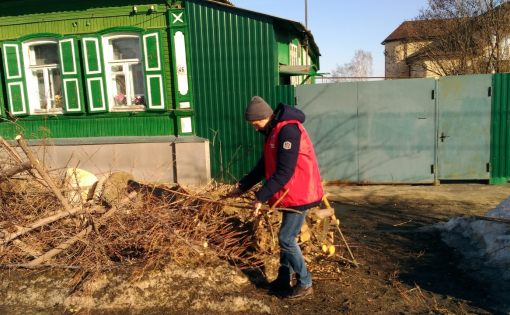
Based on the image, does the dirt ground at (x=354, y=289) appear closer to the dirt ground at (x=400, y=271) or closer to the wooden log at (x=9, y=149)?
the dirt ground at (x=400, y=271)

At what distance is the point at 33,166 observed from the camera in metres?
4.46

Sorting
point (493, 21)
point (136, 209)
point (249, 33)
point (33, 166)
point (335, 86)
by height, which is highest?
point (493, 21)

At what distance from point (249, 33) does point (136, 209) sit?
5132 mm

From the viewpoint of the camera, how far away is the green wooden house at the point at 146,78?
8781 millimetres

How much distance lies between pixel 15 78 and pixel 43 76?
590 millimetres

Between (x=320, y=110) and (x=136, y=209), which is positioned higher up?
(x=320, y=110)

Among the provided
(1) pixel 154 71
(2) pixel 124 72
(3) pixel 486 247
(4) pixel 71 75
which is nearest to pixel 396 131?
(3) pixel 486 247

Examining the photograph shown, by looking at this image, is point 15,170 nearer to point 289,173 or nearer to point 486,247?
point 289,173

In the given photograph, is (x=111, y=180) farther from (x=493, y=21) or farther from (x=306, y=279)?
(x=493, y=21)

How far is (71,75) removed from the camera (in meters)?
9.59

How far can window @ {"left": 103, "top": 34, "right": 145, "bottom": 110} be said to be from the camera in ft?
30.8

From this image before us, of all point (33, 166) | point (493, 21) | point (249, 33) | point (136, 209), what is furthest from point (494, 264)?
point (493, 21)

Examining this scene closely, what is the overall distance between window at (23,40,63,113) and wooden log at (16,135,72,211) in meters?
5.93

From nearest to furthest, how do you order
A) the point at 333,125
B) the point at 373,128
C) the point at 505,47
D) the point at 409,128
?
the point at 409,128, the point at 373,128, the point at 333,125, the point at 505,47
